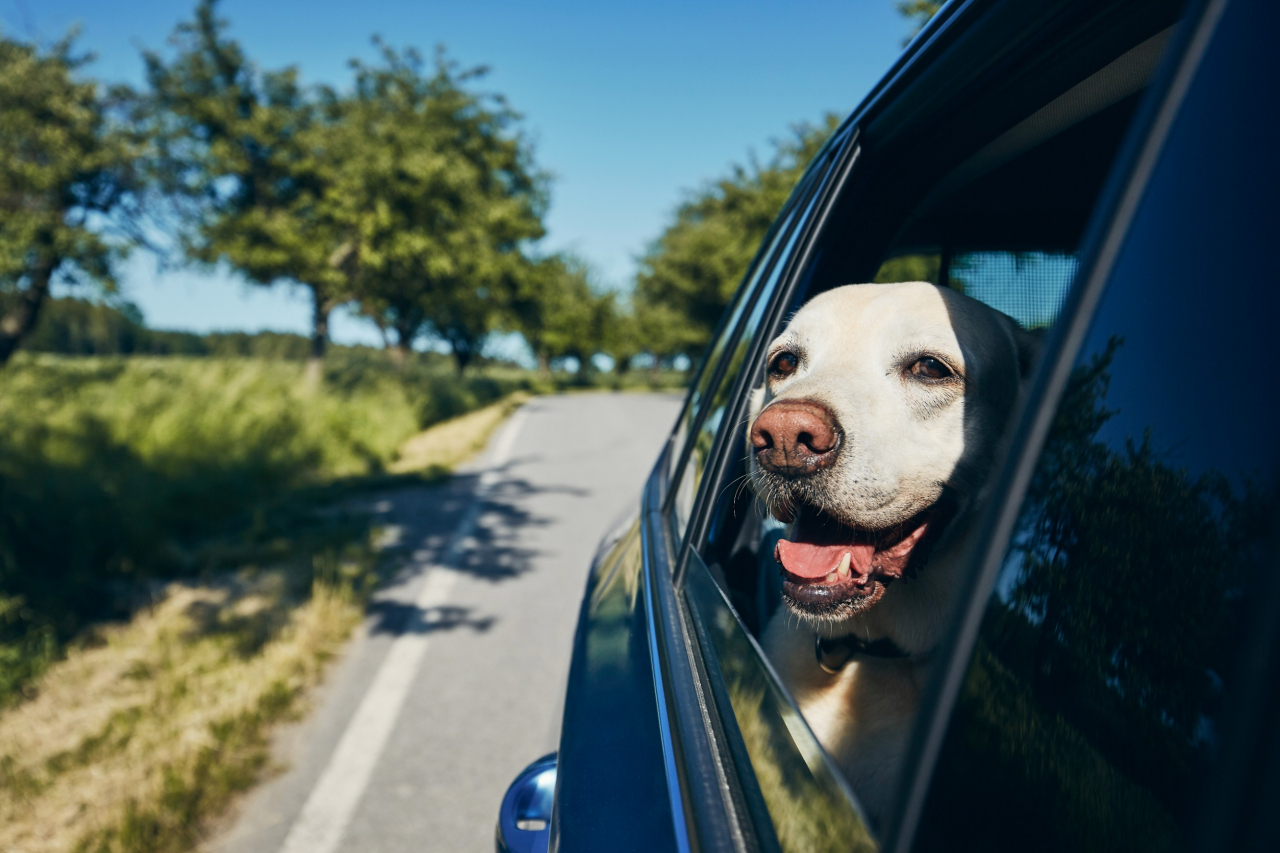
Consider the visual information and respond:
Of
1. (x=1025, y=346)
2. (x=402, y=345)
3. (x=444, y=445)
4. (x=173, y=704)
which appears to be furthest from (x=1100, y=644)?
(x=402, y=345)

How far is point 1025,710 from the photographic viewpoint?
1.95 ft

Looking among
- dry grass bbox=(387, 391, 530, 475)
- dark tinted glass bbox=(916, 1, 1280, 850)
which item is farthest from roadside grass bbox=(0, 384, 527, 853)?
dry grass bbox=(387, 391, 530, 475)

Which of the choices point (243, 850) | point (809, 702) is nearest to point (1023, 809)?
point (809, 702)

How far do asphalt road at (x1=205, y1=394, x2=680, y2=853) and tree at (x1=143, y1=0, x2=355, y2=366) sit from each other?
12800 millimetres

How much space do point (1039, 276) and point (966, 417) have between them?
522 mm

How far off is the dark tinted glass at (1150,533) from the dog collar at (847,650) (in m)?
0.92

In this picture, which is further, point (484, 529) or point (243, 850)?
point (484, 529)

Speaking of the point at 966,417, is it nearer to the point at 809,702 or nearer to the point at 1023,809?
the point at 809,702

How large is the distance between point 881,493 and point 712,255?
3961 centimetres

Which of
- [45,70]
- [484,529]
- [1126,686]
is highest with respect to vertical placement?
[45,70]

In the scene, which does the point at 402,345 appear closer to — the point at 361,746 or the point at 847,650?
the point at 361,746

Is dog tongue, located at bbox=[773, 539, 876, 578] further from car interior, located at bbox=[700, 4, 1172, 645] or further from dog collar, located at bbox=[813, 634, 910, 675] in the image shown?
car interior, located at bbox=[700, 4, 1172, 645]

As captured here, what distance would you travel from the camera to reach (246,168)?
64.2ft

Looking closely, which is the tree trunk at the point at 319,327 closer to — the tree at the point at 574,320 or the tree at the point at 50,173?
the tree at the point at 50,173
